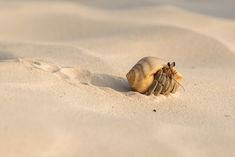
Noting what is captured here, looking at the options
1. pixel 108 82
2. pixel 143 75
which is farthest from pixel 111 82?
pixel 143 75

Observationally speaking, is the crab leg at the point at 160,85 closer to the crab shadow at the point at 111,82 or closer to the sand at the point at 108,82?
the sand at the point at 108,82

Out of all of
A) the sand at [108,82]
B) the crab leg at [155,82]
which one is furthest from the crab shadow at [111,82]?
the crab leg at [155,82]

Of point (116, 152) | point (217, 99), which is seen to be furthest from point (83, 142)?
point (217, 99)

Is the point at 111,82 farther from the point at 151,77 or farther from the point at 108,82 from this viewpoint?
the point at 151,77

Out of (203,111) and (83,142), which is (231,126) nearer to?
(203,111)

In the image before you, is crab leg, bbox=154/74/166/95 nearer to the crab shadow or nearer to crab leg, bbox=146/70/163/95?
crab leg, bbox=146/70/163/95

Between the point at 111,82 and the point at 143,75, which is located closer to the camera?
the point at 143,75
